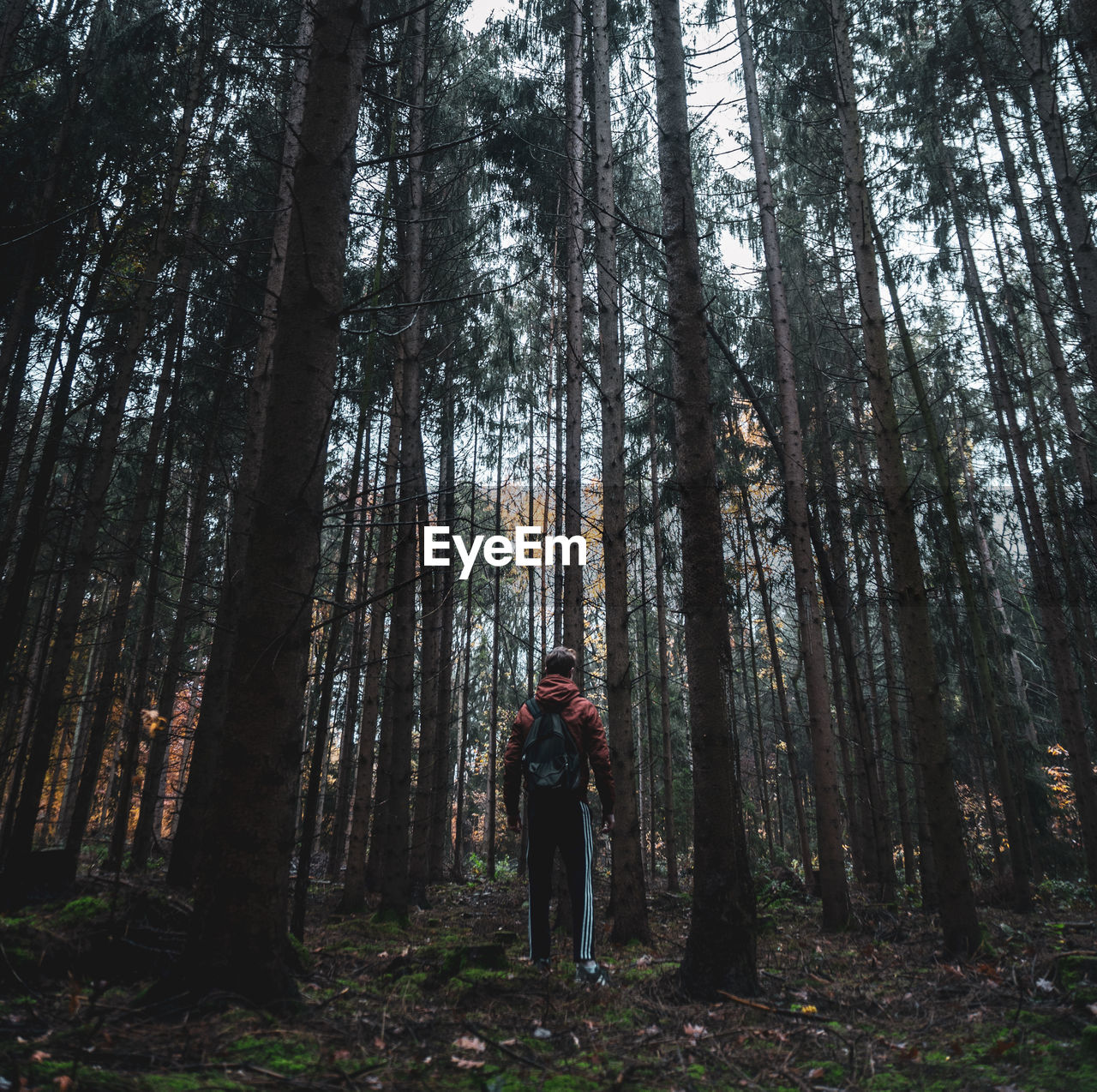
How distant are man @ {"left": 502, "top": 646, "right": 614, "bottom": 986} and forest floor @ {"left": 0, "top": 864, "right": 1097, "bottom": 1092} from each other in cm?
26

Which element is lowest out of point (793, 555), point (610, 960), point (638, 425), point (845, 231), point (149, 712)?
point (610, 960)

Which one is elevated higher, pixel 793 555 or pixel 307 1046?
pixel 793 555

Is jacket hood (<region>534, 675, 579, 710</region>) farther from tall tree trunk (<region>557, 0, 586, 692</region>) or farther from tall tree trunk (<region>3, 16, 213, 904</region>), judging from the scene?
tall tree trunk (<region>3, 16, 213, 904</region>)

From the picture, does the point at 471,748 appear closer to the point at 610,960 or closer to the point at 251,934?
the point at 610,960

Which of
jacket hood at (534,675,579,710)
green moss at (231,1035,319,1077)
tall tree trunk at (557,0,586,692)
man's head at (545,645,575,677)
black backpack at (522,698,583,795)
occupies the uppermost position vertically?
tall tree trunk at (557,0,586,692)

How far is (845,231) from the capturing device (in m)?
11.9

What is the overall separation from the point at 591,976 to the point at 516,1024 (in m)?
1.11

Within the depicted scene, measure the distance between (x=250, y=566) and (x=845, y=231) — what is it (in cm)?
1224

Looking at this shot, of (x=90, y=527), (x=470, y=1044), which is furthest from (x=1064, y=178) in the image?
(x=90, y=527)

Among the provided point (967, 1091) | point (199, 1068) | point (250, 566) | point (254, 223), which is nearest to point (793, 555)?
point (967, 1091)

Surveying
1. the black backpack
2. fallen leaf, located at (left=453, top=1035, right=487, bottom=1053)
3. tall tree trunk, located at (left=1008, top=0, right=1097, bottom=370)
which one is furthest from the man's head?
tall tree trunk, located at (left=1008, top=0, right=1097, bottom=370)

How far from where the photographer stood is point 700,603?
14.4 feet

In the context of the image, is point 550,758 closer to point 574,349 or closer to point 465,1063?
point 465,1063

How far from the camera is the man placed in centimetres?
457
